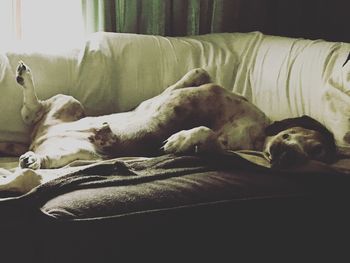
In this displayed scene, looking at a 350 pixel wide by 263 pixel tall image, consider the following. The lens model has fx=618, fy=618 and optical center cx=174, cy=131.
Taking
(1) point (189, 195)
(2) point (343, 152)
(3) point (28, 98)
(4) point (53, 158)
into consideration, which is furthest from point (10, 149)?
(2) point (343, 152)

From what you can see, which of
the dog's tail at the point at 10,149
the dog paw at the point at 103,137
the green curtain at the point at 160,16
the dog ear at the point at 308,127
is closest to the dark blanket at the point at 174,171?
the dog ear at the point at 308,127

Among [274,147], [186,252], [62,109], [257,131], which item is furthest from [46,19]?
[186,252]

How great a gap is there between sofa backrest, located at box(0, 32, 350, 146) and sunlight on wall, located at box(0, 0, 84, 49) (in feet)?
0.87

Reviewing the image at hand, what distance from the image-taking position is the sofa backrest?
229 centimetres

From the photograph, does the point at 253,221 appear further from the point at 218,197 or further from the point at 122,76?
the point at 122,76

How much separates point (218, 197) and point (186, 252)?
17 cm

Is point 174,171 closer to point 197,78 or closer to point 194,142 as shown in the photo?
point 194,142

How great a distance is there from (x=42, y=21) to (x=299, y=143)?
141 centimetres

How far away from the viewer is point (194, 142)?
6.22ft

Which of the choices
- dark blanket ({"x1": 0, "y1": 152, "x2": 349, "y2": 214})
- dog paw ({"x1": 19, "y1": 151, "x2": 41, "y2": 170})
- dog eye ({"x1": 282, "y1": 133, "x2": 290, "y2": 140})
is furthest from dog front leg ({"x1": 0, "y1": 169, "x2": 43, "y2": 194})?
dog eye ({"x1": 282, "y1": 133, "x2": 290, "y2": 140})

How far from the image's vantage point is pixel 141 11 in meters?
2.87

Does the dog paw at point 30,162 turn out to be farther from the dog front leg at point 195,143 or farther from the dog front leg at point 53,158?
the dog front leg at point 195,143

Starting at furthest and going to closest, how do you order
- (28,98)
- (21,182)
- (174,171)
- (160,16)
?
(160,16) < (28,98) < (174,171) < (21,182)

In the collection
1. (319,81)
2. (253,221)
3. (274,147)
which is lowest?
(253,221)
